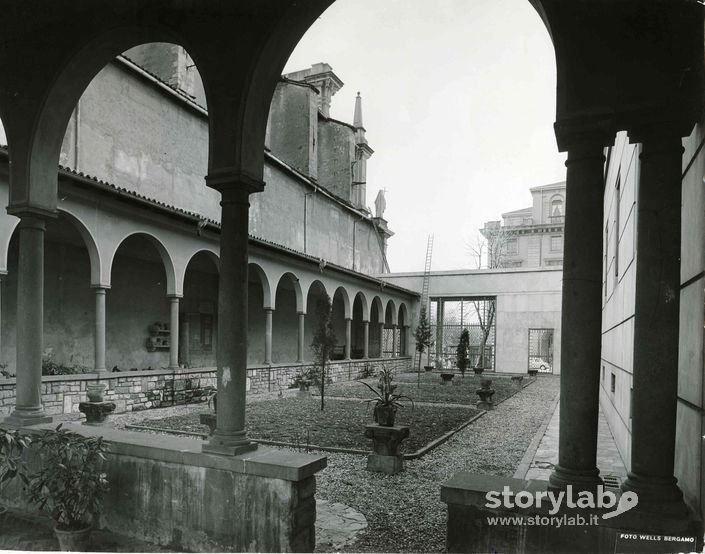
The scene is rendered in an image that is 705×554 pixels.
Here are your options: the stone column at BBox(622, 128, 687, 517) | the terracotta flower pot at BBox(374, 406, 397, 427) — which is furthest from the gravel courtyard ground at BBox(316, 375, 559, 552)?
the stone column at BBox(622, 128, 687, 517)

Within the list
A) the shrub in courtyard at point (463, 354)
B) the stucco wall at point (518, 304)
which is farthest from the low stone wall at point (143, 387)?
the stucco wall at point (518, 304)

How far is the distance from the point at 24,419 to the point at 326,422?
6.55 metres

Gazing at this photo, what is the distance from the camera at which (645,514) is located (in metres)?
2.93

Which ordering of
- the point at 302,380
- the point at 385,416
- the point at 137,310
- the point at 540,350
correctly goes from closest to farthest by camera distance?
the point at 385,416 < the point at 137,310 < the point at 302,380 < the point at 540,350

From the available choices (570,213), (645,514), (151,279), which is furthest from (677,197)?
(151,279)

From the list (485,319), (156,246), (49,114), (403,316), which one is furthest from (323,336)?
(485,319)

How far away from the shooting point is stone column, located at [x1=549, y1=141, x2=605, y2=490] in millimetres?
3168

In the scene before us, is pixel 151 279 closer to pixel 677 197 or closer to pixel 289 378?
pixel 289 378

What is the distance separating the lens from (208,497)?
4.00m

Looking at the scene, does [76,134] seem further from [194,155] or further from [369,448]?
[369,448]

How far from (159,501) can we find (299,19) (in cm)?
397

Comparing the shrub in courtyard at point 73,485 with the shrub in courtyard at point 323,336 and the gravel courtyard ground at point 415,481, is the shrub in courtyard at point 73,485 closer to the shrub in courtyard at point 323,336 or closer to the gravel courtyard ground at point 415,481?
the gravel courtyard ground at point 415,481

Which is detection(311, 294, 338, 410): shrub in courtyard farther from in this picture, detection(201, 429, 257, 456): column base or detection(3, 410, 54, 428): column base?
detection(201, 429, 257, 456): column base

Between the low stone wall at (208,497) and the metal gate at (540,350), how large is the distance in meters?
28.1
